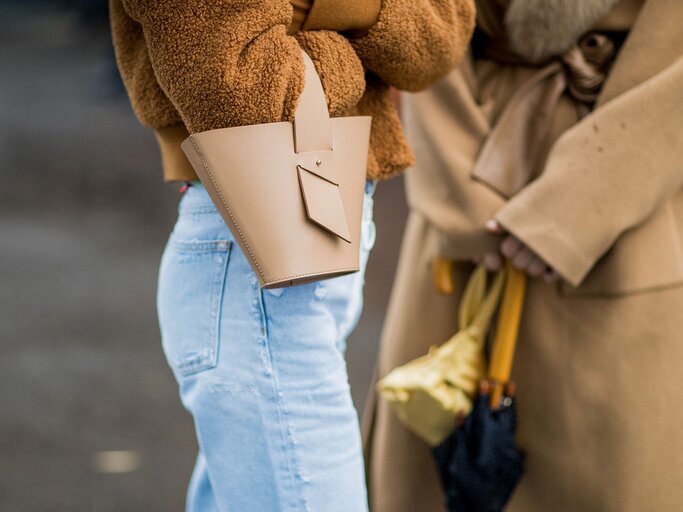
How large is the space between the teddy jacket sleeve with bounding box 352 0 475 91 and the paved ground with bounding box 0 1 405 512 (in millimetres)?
1569

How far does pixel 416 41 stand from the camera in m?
1.23

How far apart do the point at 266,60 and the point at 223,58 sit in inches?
2.2

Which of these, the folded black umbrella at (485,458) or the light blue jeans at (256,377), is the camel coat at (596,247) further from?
the light blue jeans at (256,377)

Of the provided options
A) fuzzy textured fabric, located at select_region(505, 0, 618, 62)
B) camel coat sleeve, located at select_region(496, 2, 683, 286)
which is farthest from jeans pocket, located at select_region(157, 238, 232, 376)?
fuzzy textured fabric, located at select_region(505, 0, 618, 62)

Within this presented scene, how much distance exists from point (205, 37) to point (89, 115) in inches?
266

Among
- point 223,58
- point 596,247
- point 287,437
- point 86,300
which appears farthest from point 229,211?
point 86,300

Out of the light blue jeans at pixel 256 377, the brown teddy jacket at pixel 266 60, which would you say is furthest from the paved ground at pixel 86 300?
the brown teddy jacket at pixel 266 60

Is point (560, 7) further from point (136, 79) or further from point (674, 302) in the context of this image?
point (136, 79)

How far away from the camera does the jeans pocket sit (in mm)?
1169

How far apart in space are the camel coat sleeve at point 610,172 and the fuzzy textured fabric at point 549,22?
0.09 m

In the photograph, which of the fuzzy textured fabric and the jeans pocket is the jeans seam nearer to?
the jeans pocket

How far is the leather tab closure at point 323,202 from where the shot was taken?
1.06 m

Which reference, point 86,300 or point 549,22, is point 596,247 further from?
point 86,300

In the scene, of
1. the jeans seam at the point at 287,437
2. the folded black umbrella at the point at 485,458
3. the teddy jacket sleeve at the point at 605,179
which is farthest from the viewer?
the folded black umbrella at the point at 485,458
